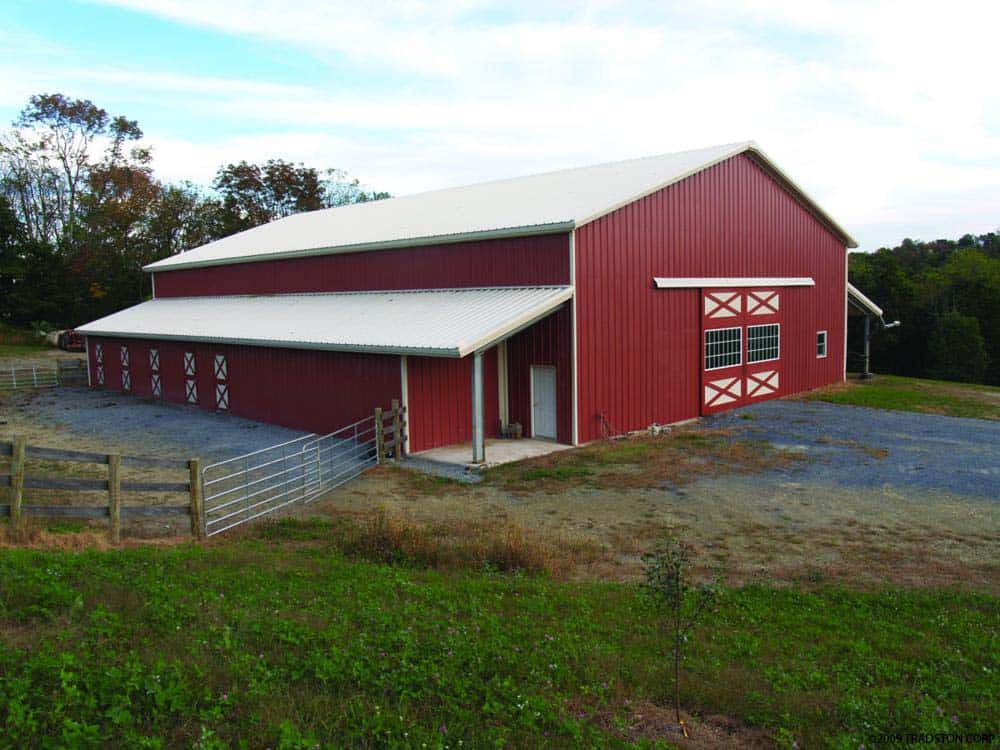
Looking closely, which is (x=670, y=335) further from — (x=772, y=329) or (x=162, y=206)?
(x=162, y=206)

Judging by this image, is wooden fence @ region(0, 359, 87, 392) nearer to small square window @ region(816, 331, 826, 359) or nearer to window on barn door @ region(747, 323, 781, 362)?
window on barn door @ region(747, 323, 781, 362)

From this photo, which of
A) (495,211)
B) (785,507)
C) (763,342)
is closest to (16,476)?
(785,507)

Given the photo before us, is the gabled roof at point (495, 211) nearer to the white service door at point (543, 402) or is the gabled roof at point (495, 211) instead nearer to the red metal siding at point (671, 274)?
the red metal siding at point (671, 274)

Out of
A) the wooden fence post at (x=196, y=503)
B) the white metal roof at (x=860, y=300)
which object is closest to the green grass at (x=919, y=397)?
the white metal roof at (x=860, y=300)

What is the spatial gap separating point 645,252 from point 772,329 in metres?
6.53

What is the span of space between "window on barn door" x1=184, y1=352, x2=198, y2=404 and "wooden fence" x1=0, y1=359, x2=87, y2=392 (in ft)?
31.3

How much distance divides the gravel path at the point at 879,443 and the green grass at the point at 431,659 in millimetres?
6312

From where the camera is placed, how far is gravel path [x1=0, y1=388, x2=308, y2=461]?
18.5 metres

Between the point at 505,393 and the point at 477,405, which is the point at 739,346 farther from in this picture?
the point at 477,405

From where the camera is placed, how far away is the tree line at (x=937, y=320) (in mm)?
44000

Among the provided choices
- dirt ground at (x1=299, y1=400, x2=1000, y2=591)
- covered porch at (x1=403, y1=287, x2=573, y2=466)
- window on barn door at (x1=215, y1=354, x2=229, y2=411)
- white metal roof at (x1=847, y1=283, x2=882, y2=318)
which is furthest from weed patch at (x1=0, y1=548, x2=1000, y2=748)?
white metal roof at (x1=847, y1=283, x2=882, y2=318)

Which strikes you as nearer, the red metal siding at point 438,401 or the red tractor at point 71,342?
the red metal siding at point 438,401

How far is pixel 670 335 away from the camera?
19.7m

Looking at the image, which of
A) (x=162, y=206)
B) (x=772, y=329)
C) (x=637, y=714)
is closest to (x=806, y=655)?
(x=637, y=714)
